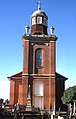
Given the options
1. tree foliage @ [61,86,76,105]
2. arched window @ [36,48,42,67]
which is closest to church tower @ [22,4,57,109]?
arched window @ [36,48,42,67]

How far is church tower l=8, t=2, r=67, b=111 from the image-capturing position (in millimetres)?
58219

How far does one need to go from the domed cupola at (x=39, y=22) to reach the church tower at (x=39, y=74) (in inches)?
7.5

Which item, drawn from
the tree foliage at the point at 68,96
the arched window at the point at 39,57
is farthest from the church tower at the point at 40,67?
the tree foliage at the point at 68,96

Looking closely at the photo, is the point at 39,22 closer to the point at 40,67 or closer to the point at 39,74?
the point at 40,67

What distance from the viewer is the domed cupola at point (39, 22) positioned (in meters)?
61.8

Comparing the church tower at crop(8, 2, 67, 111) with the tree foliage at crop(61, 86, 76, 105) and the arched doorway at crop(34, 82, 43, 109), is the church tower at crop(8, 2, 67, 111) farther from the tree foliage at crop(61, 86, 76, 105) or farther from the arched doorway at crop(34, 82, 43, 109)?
the tree foliage at crop(61, 86, 76, 105)

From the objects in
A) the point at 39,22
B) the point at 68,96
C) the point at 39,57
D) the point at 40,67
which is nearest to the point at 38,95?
the point at 40,67

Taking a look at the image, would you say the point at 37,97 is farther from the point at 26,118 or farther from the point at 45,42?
the point at 26,118

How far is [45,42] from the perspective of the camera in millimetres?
60156

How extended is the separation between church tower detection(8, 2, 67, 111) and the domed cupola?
7.5 inches

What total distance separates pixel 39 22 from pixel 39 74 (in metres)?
10.2

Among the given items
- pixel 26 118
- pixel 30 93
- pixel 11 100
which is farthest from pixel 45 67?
pixel 26 118

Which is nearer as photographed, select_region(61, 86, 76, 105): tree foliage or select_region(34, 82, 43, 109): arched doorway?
select_region(61, 86, 76, 105): tree foliage

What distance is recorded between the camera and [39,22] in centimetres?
6222
